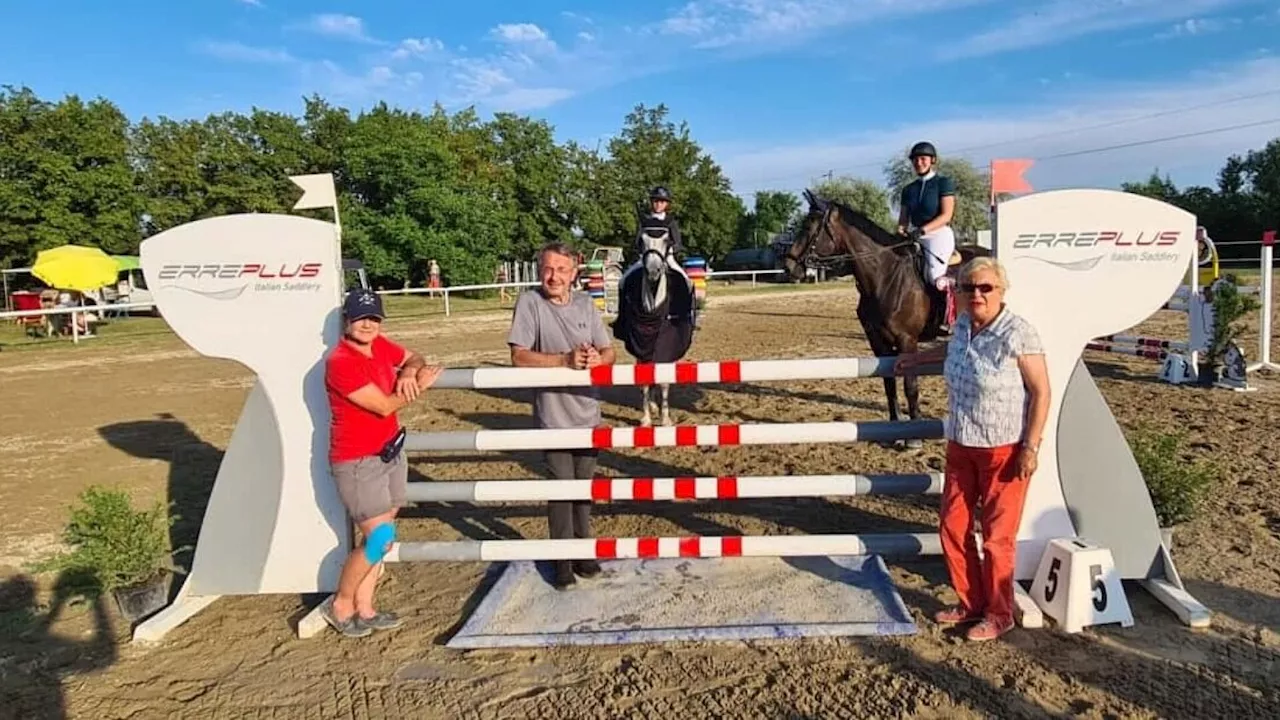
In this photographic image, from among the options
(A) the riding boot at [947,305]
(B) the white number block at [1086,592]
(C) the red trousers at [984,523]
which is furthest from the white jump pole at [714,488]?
(A) the riding boot at [947,305]

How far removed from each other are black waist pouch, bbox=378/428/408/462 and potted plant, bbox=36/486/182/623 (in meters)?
1.52

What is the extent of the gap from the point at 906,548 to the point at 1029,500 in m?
0.68

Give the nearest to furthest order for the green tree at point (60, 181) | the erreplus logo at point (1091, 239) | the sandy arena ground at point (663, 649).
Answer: the sandy arena ground at point (663, 649)
the erreplus logo at point (1091, 239)
the green tree at point (60, 181)

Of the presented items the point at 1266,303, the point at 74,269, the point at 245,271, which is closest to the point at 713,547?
the point at 245,271

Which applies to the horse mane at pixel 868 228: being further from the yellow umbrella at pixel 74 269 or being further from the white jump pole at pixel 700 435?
the yellow umbrella at pixel 74 269

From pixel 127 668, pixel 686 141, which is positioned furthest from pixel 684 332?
pixel 686 141

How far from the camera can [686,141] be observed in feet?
180

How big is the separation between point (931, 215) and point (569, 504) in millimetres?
4985

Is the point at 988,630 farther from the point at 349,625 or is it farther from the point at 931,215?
the point at 931,215

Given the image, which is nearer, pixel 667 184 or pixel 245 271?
pixel 245 271

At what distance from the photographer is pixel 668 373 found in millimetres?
3947

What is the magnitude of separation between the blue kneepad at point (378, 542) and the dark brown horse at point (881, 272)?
16.6 feet

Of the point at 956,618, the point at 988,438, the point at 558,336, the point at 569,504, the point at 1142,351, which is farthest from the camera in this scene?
the point at 1142,351

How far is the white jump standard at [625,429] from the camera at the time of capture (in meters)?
3.77
